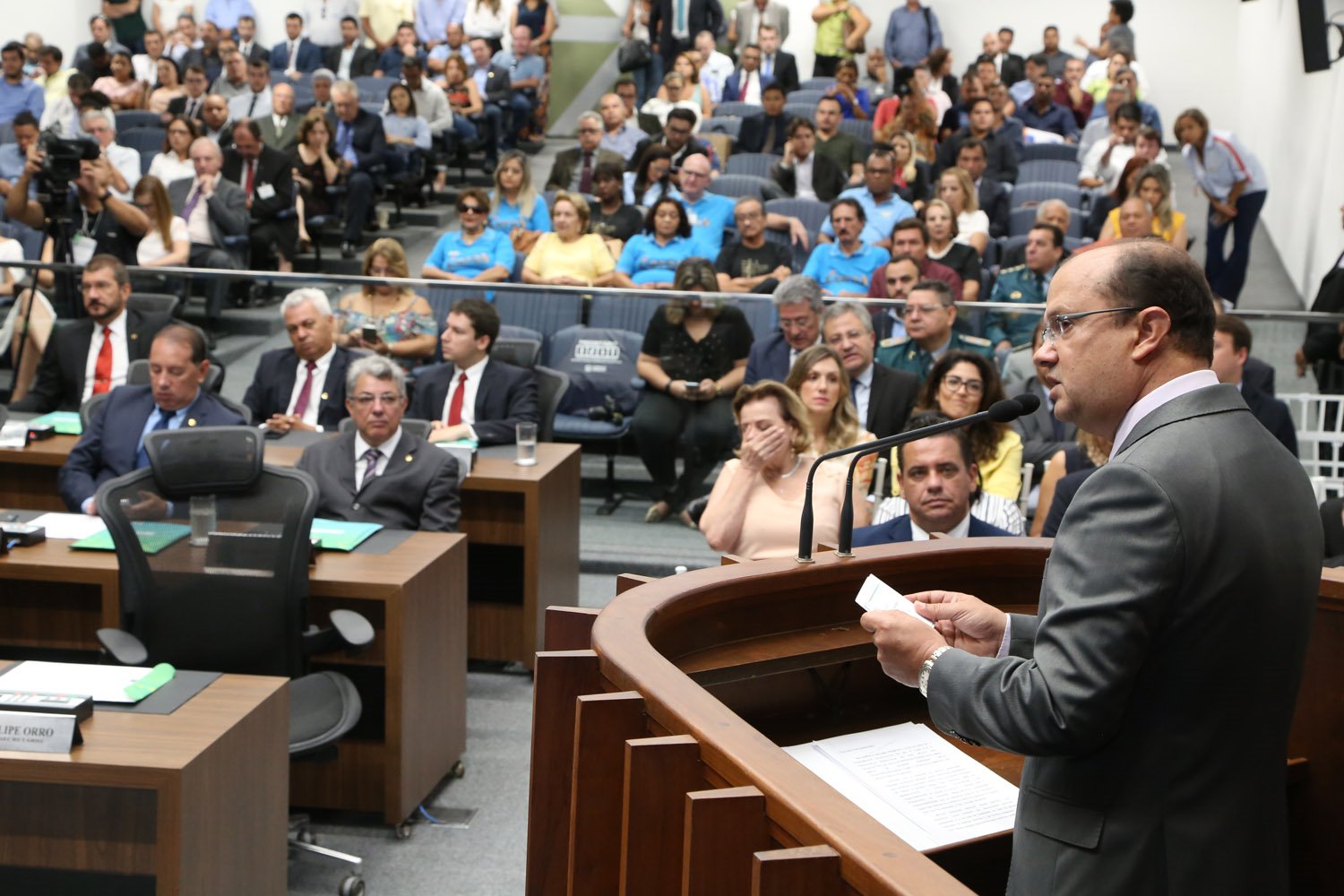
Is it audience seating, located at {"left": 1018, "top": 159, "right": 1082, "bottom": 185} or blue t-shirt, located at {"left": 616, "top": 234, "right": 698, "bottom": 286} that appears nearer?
blue t-shirt, located at {"left": 616, "top": 234, "right": 698, "bottom": 286}

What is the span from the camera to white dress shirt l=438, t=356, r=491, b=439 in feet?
17.5

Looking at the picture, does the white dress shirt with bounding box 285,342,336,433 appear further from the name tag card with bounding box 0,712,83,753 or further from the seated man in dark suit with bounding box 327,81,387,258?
the seated man in dark suit with bounding box 327,81,387,258

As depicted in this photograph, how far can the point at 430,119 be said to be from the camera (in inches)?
407

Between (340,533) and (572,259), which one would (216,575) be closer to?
(340,533)

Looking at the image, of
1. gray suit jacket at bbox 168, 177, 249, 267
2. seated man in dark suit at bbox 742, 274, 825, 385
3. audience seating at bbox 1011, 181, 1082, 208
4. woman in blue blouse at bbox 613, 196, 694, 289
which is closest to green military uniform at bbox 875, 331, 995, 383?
seated man in dark suit at bbox 742, 274, 825, 385

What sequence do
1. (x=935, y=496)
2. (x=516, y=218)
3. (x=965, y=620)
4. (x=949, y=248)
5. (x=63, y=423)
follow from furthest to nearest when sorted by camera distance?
(x=516, y=218), (x=949, y=248), (x=63, y=423), (x=935, y=496), (x=965, y=620)

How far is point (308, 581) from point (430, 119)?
746 cm

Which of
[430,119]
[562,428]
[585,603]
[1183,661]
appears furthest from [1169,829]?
[430,119]

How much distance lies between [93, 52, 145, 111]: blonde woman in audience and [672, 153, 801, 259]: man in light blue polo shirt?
5.77 m

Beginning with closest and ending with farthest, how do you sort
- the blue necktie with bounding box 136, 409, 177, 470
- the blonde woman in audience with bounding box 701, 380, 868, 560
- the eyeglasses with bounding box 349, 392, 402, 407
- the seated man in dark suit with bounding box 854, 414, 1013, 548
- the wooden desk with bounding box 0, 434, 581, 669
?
1. the seated man in dark suit with bounding box 854, 414, 1013, 548
2. the blonde woman in audience with bounding box 701, 380, 868, 560
3. the eyeglasses with bounding box 349, 392, 402, 407
4. the blue necktie with bounding box 136, 409, 177, 470
5. the wooden desk with bounding box 0, 434, 581, 669

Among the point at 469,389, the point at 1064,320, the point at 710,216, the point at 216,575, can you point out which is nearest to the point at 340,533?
the point at 216,575

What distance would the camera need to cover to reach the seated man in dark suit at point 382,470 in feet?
13.8

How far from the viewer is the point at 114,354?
5.75 meters

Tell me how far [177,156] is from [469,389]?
471cm
